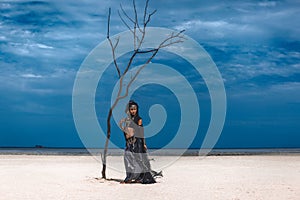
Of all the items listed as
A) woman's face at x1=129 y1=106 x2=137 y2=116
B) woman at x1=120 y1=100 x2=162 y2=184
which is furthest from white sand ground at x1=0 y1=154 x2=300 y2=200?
woman's face at x1=129 y1=106 x2=137 y2=116

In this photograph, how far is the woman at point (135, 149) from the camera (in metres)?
11.6

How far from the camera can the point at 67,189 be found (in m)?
10.7

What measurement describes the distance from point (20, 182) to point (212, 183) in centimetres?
491

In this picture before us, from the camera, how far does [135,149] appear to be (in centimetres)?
1179

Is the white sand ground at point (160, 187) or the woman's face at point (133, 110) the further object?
the woman's face at point (133, 110)

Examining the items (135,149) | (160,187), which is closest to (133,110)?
(135,149)

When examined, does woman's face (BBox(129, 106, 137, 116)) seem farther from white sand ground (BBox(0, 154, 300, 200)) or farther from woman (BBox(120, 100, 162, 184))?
A: white sand ground (BBox(0, 154, 300, 200))

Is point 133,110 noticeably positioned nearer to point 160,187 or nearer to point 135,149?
point 135,149

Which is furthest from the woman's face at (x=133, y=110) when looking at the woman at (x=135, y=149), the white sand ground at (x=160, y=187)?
the white sand ground at (x=160, y=187)

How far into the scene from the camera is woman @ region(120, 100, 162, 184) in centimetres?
1163

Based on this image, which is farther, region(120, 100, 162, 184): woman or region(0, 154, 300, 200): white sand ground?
region(120, 100, 162, 184): woman

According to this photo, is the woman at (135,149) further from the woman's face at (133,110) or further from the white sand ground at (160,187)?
the white sand ground at (160,187)

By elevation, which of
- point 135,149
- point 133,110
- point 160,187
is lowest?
point 160,187

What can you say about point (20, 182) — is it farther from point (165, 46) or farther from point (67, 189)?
point (165, 46)
